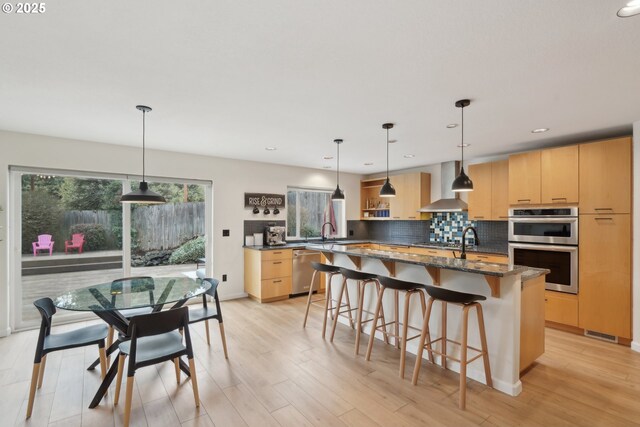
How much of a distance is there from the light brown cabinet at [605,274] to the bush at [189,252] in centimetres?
532

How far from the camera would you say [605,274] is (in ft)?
11.8

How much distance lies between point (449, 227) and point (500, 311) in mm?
3315

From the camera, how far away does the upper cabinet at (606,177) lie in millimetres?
3445

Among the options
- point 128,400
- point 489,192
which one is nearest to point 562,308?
point 489,192

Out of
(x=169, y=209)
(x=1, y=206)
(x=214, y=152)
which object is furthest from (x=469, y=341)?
(x=1, y=206)

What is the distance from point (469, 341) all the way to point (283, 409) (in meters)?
1.70

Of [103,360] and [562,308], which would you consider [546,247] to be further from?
[103,360]

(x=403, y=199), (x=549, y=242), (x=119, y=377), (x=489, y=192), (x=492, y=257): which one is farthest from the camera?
(x=403, y=199)

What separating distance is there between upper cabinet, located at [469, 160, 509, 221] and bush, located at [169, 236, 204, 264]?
445 centimetres

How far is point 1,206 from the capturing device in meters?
3.68

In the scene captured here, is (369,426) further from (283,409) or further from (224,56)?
(224,56)

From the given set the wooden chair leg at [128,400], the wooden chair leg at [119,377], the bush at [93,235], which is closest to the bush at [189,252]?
the bush at [93,235]

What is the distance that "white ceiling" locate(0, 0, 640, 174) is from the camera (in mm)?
1605

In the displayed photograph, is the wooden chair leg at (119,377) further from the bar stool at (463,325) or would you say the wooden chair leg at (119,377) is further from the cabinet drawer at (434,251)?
the cabinet drawer at (434,251)
